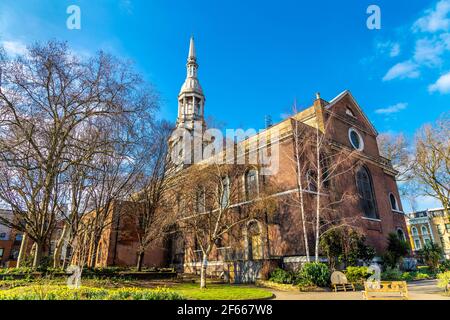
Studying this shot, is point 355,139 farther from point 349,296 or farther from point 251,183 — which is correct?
point 349,296

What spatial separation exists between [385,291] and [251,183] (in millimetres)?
13584

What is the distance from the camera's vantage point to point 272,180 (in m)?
20.7

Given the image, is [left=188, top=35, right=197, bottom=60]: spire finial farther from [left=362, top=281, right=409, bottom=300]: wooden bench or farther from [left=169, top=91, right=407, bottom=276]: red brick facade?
[left=362, top=281, right=409, bottom=300]: wooden bench

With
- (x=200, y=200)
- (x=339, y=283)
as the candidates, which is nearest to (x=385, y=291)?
(x=339, y=283)

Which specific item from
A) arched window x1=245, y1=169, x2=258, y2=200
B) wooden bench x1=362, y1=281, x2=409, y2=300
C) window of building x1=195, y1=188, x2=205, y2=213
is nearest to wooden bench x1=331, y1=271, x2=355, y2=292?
wooden bench x1=362, y1=281, x2=409, y2=300

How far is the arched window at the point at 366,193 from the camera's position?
24445 mm

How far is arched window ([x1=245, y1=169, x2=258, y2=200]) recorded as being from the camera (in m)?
21.7

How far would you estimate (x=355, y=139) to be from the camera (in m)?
27.4

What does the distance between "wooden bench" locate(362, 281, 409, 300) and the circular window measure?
A: 18482 mm

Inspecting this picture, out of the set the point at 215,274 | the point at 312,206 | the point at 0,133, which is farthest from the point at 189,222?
the point at 0,133

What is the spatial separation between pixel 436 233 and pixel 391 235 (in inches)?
1730
